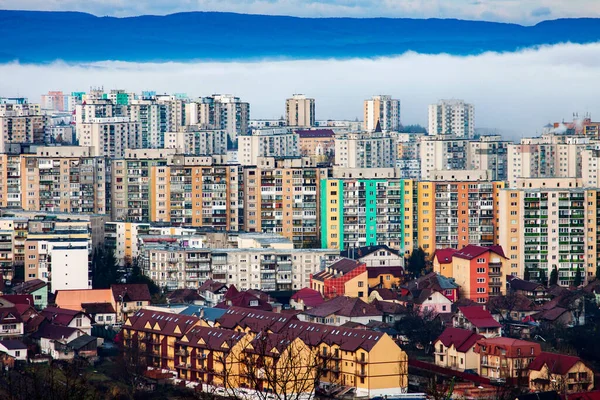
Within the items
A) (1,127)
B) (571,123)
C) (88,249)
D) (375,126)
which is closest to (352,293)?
(88,249)

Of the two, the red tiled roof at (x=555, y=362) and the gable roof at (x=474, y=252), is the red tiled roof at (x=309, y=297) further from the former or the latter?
the red tiled roof at (x=555, y=362)

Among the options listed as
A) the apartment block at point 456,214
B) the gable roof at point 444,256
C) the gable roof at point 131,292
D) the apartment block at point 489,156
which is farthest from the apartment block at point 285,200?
the apartment block at point 489,156

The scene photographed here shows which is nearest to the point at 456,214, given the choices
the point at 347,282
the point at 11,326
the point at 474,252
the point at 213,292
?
the point at 474,252

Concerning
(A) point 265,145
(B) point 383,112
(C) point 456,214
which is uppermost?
(B) point 383,112

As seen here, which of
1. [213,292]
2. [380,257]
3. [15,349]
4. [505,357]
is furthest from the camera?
[380,257]

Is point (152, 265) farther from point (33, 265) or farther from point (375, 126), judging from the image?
point (375, 126)

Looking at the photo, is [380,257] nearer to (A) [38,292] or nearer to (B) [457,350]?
(A) [38,292]
